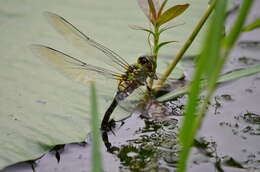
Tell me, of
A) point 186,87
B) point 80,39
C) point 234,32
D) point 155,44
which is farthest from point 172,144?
point 234,32

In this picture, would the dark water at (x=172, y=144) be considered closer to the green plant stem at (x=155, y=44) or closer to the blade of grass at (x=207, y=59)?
the green plant stem at (x=155, y=44)

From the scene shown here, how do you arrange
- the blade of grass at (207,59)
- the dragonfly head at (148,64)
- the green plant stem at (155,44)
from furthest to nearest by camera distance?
1. the dragonfly head at (148,64)
2. the green plant stem at (155,44)
3. the blade of grass at (207,59)

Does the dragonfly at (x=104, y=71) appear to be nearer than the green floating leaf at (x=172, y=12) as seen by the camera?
No

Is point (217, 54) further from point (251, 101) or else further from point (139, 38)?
point (139, 38)

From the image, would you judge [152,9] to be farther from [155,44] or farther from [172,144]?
[172,144]

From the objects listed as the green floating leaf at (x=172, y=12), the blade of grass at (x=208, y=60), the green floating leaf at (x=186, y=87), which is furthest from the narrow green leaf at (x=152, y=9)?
the blade of grass at (x=208, y=60)

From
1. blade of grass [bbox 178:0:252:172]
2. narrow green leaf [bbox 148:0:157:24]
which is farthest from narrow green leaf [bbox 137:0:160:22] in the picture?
blade of grass [bbox 178:0:252:172]

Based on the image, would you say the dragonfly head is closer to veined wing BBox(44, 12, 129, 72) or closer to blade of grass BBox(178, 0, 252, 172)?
veined wing BBox(44, 12, 129, 72)

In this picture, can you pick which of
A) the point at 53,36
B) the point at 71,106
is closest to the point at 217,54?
the point at 71,106
